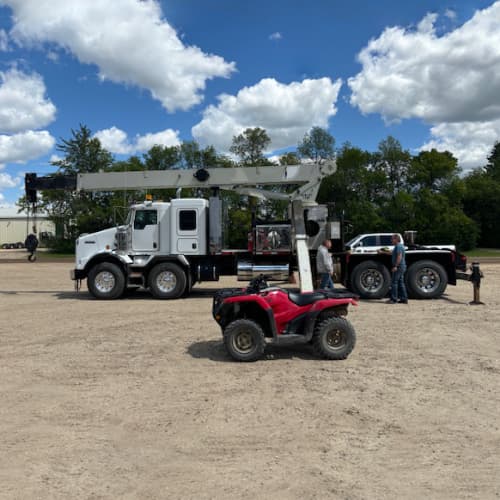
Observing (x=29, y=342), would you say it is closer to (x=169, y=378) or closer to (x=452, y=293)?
(x=169, y=378)

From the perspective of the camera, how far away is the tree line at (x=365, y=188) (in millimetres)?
45562

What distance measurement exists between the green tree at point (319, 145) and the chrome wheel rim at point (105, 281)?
42643mm

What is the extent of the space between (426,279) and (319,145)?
1663 inches

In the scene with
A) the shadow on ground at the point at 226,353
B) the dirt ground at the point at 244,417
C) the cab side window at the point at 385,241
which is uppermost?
the cab side window at the point at 385,241

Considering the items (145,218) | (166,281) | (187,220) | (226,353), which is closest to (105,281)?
(166,281)

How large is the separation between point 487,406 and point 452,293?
10001 millimetres

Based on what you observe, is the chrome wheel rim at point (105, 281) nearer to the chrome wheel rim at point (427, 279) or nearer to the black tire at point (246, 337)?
the black tire at point (246, 337)

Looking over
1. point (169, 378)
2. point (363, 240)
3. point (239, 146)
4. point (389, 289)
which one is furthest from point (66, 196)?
point (169, 378)

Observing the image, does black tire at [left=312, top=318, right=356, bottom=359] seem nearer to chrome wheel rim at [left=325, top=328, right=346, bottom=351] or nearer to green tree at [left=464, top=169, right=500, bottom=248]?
chrome wheel rim at [left=325, top=328, right=346, bottom=351]

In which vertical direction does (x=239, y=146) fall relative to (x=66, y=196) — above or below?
above

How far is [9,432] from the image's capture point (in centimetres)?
440

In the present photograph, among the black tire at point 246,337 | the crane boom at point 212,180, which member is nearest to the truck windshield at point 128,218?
the crane boom at point 212,180

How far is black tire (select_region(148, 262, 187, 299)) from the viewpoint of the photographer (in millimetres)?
13289

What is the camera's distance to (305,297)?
22.8 ft
